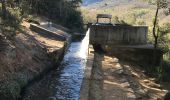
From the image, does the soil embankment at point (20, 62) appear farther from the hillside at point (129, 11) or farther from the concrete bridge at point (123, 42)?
the hillside at point (129, 11)

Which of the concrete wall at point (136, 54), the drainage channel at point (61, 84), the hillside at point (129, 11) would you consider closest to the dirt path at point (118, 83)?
the drainage channel at point (61, 84)

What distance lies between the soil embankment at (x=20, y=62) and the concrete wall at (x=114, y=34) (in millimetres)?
3790

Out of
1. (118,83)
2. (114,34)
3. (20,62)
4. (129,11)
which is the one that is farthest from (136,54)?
(129,11)

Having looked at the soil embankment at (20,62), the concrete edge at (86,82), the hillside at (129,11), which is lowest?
the hillside at (129,11)

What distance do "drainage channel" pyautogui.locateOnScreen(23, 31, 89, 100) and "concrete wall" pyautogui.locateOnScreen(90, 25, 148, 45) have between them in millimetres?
3448

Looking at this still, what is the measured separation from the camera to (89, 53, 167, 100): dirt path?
1805cm

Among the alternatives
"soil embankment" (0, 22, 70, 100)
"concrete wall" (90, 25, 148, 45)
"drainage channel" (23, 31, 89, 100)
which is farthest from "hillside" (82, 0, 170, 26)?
"drainage channel" (23, 31, 89, 100)

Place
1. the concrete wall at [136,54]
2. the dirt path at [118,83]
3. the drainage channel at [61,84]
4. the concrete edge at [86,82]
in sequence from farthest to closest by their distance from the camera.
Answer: the concrete wall at [136,54] < the dirt path at [118,83] < the drainage channel at [61,84] < the concrete edge at [86,82]

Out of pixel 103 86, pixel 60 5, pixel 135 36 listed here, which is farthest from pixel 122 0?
pixel 103 86

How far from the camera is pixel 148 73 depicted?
27266mm

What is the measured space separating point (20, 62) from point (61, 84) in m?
2.30

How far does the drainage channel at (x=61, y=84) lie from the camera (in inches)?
699

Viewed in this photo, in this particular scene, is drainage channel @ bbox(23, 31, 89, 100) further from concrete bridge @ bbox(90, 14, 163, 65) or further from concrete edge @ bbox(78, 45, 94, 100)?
concrete bridge @ bbox(90, 14, 163, 65)

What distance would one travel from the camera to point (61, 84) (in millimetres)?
20203
